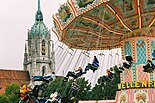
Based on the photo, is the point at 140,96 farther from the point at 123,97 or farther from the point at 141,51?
the point at 141,51

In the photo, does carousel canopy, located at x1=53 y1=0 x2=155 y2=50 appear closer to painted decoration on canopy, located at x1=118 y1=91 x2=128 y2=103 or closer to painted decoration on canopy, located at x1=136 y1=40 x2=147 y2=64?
painted decoration on canopy, located at x1=136 y1=40 x2=147 y2=64

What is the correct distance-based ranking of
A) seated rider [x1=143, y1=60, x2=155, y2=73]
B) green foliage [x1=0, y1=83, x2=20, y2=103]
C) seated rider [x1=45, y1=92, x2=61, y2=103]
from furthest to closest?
green foliage [x1=0, y1=83, x2=20, y2=103] < seated rider [x1=143, y1=60, x2=155, y2=73] < seated rider [x1=45, y1=92, x2=61, y2=103]

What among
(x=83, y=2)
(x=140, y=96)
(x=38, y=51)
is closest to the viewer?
(x=83, y=2)

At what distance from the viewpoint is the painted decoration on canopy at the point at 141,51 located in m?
16.2

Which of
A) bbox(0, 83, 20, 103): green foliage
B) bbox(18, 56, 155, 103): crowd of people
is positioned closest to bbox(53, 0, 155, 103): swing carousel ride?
bbox(18, 56, 155, 103): crowd of people

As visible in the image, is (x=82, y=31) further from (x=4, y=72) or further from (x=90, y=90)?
(x=4, y=72)

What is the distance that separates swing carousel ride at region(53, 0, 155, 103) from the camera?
587 inches

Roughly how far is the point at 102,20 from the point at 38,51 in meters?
93.9

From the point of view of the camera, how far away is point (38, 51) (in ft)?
360

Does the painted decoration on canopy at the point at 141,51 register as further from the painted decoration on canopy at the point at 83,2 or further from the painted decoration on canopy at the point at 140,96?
the painted decoration on canopy at the point at 83,2

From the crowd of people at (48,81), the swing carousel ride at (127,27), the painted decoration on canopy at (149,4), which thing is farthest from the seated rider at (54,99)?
the painted decoration on canopy at (149,4)

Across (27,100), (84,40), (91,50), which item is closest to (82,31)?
(84,40)

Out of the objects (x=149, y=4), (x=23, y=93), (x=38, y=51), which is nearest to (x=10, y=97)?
(x=149, y=4)

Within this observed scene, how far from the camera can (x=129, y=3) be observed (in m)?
14.9
